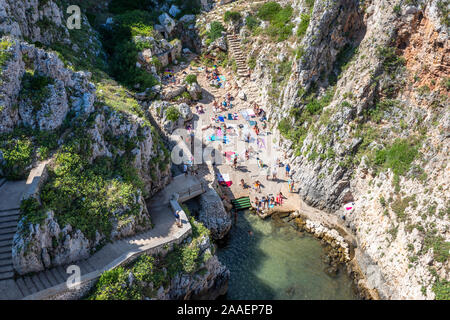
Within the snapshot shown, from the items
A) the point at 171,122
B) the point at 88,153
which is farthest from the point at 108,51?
the point at 88,153

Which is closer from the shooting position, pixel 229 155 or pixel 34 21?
pixel 34 21

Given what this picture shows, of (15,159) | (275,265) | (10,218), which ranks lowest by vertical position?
(275,265)

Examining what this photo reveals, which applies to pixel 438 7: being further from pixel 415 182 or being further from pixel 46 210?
pixel 46 210

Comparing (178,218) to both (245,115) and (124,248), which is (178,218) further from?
(245,115)

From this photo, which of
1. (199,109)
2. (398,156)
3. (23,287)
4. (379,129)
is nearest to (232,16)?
(199,109)

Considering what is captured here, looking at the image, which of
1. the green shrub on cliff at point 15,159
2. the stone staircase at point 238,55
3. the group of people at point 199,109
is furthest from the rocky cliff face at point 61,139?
the stone staircase at point 238,55
